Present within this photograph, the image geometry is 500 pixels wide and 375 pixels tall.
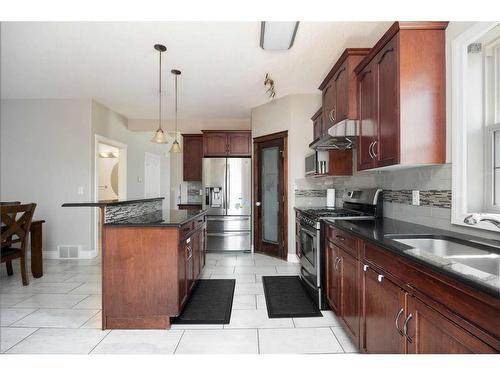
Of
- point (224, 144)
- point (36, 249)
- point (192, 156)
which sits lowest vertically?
point (36, 249)

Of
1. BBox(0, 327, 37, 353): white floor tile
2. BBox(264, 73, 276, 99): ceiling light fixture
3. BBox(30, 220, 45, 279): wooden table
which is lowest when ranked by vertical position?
BBox(0, 327, 37, 353): white floor tile

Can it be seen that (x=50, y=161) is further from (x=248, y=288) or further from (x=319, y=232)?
(x=319, y=232)

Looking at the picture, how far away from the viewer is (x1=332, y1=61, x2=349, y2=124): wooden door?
8.00 ft

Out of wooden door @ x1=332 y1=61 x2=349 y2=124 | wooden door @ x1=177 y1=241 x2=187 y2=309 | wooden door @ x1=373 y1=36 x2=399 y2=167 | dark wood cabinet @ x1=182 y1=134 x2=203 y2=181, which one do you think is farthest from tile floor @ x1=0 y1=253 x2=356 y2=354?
dark wood cabinet @ x1=182 y1=134 x2=203 y2=181

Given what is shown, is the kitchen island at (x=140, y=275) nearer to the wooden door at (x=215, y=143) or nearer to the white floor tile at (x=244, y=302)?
the white floor tile at (x=244, y=302)

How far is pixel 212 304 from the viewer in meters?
2.58

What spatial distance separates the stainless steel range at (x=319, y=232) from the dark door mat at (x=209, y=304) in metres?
0.86

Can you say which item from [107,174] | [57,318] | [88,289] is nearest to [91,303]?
[57,318]

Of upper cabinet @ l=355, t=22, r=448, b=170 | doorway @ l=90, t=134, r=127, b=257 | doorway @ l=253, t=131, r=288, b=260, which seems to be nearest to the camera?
upper cabinet @ l=355, t=22, r=448, b=170

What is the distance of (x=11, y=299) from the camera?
8.85 feet

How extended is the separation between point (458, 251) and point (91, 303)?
3125 mm

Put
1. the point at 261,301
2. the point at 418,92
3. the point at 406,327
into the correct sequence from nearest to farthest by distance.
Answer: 1. the point at 406,327
2. the point at 418,92
3. the point at 261,301

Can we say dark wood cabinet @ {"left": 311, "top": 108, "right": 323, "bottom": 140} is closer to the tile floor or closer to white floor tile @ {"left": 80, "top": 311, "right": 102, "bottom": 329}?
the tile floor

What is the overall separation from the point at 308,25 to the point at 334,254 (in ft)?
6.71
